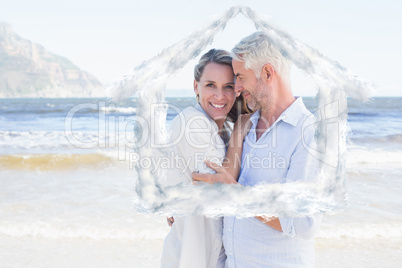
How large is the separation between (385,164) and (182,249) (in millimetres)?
7626

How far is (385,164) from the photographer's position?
820 cm

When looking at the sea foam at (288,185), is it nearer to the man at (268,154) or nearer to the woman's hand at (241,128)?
the man at (268,154)

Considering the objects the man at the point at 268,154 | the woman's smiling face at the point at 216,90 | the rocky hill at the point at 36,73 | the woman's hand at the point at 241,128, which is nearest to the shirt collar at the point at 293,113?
the man at the point at 268,154

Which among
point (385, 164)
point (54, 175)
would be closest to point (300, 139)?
point (54, 175)

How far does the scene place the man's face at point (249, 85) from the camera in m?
1.68

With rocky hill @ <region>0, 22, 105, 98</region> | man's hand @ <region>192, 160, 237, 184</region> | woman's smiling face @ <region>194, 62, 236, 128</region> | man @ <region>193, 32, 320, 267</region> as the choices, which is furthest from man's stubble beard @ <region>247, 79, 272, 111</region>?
rocky hill @ <region>0, 22, 105, 98</region>

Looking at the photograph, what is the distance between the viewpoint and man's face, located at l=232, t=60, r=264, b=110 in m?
1.68

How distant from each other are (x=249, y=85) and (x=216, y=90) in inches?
10.4

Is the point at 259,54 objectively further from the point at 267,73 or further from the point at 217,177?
the point at 217,177

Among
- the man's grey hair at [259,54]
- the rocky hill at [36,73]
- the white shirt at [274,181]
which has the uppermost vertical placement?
the rocky hill at [36,73]

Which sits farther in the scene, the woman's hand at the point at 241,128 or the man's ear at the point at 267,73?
the woman's hand at the point at 241,128


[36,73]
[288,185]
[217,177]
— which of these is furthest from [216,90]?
[36,73]

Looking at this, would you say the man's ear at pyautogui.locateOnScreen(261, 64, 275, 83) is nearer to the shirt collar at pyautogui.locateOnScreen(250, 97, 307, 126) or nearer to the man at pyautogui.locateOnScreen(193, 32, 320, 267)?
the man at pyautogui.locateOnScreen(193, 32, 320, 267)

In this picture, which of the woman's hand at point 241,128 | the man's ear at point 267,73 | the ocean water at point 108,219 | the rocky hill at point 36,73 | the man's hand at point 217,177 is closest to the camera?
the man's hand at point 217,177
